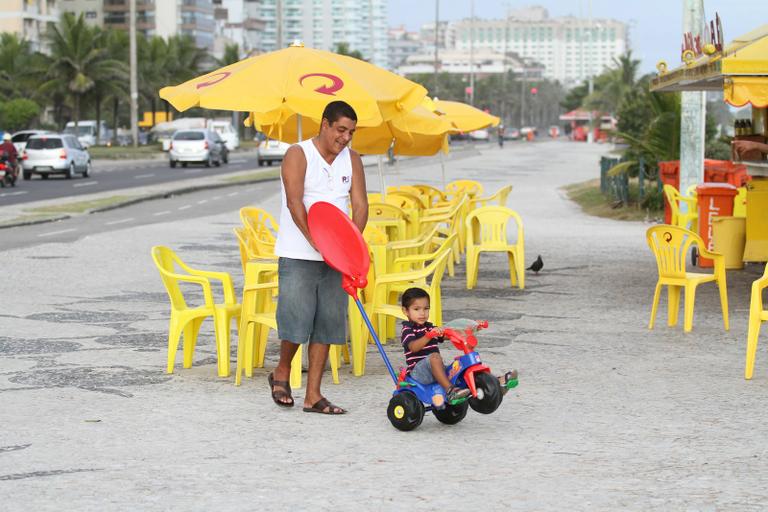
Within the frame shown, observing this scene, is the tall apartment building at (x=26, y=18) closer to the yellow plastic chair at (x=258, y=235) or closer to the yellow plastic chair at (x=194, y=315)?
the yellow plastic chair at (x=258, y=235)

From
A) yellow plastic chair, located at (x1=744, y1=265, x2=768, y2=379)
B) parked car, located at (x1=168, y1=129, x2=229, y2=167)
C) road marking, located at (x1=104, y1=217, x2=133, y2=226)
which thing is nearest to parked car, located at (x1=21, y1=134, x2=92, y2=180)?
parked car, located at (x1=168, y1=129, x2=229, y2=167)

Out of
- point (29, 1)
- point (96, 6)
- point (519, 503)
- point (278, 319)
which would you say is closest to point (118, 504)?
point (519, 503)

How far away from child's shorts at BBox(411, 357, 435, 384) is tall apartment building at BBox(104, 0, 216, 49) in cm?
13028

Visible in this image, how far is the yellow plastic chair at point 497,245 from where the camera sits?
48.1 ft

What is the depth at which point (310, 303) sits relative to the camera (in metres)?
8.01

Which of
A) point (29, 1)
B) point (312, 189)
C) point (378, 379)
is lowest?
point (378, 379)

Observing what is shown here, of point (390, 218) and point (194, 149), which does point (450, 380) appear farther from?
point (194, 149)

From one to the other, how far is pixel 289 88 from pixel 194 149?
46.2 m

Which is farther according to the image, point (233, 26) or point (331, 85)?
point (233, 26)

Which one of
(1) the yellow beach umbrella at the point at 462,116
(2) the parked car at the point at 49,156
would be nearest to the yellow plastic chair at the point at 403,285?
(1) the yellow beach umbrella at the point at 462,116

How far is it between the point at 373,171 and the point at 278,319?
42182 millimetres

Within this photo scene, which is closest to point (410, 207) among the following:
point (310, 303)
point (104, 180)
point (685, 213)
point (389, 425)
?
point (685, 213)

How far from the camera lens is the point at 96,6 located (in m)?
138

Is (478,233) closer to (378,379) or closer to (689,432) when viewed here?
(378,379)
